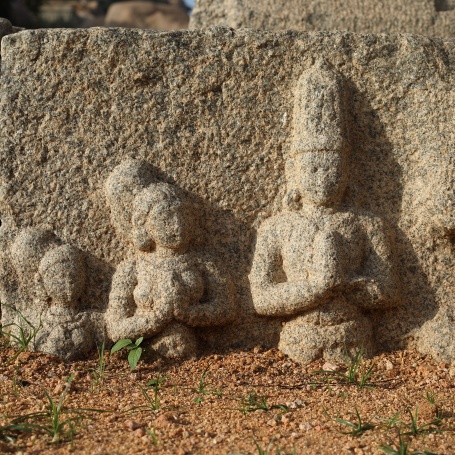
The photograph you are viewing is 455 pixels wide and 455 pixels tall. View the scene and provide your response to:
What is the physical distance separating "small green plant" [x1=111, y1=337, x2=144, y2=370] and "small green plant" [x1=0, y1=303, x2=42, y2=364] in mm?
418

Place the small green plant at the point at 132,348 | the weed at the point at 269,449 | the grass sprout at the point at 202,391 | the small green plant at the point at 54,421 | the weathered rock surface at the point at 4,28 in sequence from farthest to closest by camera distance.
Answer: the weathered rock surface at the point at 4,28 < the small green plant at the point at 132,348 < the grass sprout at the point at 202,391 < the small green plant at the point at 54,421 < the weed at the point at 269,449

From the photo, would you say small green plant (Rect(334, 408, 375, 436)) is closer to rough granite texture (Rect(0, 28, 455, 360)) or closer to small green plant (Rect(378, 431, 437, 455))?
small green plant (Rect(378, 431, 437, 455))

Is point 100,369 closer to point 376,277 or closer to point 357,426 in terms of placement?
point 357,426

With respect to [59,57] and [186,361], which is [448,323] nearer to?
[186,361]

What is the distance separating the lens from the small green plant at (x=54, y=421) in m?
2.62

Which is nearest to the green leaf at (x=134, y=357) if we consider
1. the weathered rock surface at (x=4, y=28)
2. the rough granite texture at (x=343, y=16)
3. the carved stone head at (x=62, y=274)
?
the carved stone head at (x=62, y=274)

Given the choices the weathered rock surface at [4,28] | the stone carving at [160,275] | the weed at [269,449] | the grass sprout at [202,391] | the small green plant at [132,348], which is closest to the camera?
the weed at [269,449]

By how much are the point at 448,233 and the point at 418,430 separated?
3.76ft

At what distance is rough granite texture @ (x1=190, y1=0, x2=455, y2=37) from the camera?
5230 millimetres

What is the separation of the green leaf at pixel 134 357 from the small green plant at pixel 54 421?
1.41 ft

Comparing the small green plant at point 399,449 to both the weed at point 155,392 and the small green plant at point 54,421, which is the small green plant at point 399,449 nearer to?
the weed at point 155,392

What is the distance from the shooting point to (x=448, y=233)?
3.44 m

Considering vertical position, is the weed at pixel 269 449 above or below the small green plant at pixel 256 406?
below

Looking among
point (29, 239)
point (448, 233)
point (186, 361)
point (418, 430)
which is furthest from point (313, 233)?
point (29, 239)
